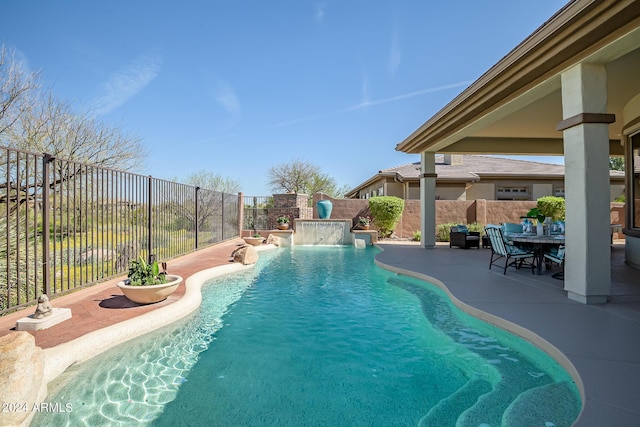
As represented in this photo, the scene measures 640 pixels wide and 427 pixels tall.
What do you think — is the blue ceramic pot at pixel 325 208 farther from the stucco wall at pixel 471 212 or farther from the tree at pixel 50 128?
the tree at pixel 50 128

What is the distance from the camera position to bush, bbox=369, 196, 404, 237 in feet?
50.6

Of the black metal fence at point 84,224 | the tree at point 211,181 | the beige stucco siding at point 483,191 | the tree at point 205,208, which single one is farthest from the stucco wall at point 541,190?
the tree at point 211,181

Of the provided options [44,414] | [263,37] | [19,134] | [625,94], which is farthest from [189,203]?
[625,94]

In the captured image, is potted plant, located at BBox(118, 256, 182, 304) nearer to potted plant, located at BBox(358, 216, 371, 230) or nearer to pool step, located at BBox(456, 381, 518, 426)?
pool step, located at BBox(456, 381, 518, 426)

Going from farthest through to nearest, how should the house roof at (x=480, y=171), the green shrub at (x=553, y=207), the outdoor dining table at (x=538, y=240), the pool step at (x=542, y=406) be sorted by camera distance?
the house roof at (x=480, y=171), the green shrub at (x=553, y=207), the outdoor dining table at (x=538, y=240), the pool step at (x=542, y=406)

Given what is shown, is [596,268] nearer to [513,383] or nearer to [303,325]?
[513,383]

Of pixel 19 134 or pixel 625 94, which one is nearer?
pixel 625 94

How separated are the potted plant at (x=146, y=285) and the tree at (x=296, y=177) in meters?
25.9

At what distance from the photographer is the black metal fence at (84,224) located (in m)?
4.32

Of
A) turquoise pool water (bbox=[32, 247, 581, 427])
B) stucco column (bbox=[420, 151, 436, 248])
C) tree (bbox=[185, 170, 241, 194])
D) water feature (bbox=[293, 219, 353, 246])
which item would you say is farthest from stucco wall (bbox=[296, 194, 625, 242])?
tree (bbox=[185, 170, 241, 194])

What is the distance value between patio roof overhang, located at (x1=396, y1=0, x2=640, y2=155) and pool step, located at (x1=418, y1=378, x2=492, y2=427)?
3495 mm

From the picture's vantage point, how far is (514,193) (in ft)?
65.5

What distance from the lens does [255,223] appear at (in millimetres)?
16719

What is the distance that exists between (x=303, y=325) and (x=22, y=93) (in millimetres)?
12349
